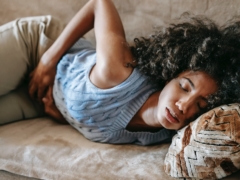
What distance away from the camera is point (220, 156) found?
2.59 feet

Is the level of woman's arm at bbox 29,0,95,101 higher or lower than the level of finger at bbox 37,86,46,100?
higher

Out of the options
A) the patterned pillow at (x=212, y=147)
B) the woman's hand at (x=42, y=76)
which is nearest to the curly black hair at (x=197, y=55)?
the patterned pillow at (x=212, y=147)

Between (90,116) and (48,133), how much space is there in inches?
5.6

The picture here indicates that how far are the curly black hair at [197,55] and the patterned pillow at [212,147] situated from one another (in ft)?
0.35

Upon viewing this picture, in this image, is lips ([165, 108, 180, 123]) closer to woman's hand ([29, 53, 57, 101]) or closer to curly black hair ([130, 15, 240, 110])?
curly black hair ([130, 15, 240, 110])

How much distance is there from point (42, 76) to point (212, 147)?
65 cm

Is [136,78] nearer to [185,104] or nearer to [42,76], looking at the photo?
[185,104]

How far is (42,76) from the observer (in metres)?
1.24

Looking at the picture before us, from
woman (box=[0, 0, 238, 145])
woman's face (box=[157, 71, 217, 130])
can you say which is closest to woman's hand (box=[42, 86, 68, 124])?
woman (box=[0, 0, 238, 145])

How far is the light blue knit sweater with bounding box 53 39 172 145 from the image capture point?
1053 mm

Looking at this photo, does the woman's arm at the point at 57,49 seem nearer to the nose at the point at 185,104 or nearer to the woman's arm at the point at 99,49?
the woman's arm at the point at 99,49

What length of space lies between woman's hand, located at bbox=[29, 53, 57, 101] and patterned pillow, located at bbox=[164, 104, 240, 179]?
1.81ft

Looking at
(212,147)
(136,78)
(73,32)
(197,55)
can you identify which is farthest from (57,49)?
(212,147)

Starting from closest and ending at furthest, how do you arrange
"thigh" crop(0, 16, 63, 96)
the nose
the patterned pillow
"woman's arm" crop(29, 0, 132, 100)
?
the patterned pillow → the nose → "woman's arm" crop(29, 0, 132, 100) → "thigh" crop(0, 16, 63, 96)
